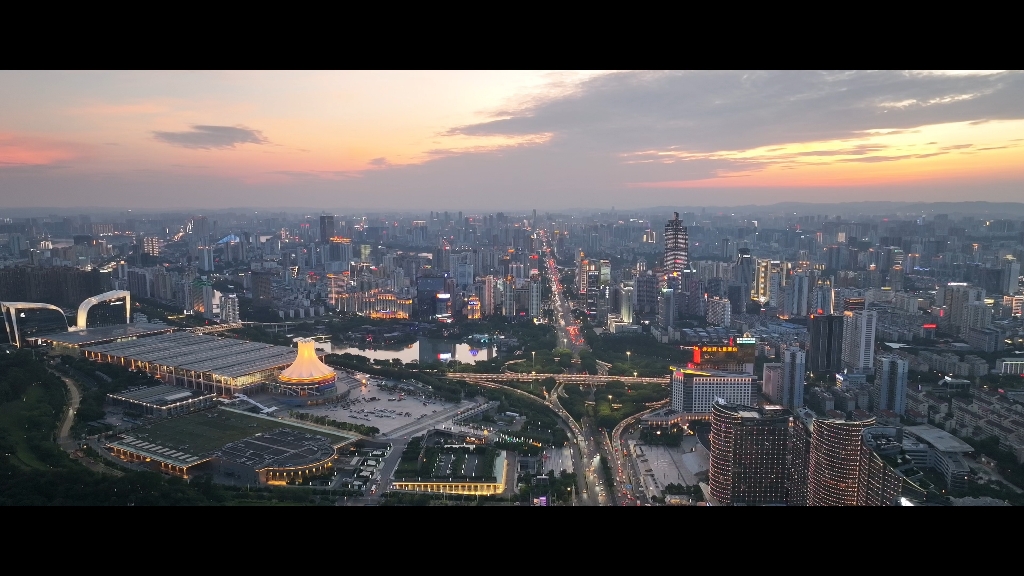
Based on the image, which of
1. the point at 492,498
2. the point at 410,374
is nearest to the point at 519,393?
the point at 410,374

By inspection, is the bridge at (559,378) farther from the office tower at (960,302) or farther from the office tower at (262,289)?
the office tower at (262,289)

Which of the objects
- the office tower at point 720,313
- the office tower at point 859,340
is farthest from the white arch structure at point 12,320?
the office tower at point 859,340

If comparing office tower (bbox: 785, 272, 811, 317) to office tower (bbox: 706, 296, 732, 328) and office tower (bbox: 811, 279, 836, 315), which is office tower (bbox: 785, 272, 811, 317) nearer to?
office tower (bbox: 811, 279, 836, 315)

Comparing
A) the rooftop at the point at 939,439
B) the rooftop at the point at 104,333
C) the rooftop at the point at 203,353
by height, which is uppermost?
the rooftop at the point at 104,333

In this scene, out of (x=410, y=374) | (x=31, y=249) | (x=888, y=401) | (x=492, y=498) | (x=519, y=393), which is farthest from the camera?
(x=31, y=249)

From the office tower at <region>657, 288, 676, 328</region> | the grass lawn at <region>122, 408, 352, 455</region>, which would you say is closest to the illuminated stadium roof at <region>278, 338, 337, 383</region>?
the grass lawn at <region>122, 408, 352, 455</region>

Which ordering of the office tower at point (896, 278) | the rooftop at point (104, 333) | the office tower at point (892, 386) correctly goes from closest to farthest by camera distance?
the office tower at point (892, 386) < the rooftop at point (104, 333) < the office tower at point (896, 278)
